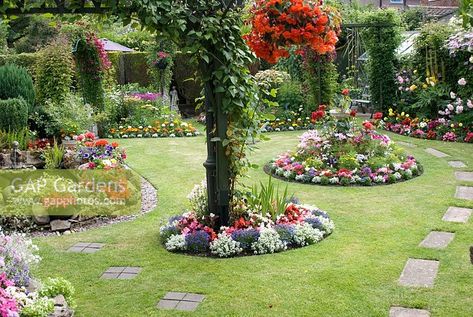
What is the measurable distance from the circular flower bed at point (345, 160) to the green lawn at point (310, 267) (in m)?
0.52

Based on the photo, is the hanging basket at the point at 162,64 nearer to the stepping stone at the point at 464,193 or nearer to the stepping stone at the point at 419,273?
the stepping stone at the point at 464,193

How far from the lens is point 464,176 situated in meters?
8.11

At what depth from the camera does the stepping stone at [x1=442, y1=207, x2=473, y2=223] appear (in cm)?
615

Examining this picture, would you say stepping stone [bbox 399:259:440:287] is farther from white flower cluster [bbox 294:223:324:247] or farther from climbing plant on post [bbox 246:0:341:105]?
climbing plant on post [bbox 246:0:341:105]

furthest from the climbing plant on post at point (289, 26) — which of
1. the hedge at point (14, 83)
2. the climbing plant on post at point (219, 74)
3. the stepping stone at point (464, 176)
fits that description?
the hedge at point (14, 83)

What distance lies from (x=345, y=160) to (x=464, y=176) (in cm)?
167

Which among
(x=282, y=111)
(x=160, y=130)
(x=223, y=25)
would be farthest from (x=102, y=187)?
(x=282, y=111)

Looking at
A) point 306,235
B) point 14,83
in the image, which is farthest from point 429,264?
point 14,83

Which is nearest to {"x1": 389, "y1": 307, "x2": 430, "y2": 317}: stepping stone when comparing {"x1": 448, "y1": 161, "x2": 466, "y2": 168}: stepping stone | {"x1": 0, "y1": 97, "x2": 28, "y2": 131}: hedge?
{"x1": 448, "y1": 161, "x2": 466, "y2": 168}: stepping stone

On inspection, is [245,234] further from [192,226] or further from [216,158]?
[216,158]

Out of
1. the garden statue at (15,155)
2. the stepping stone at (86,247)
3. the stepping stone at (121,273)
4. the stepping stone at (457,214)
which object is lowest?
the stepping stone at (121,273)

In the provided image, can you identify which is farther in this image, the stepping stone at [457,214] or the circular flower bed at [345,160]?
the circular flower bed at [345,160]

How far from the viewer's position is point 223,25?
5.07 meters

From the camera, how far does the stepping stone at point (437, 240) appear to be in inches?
211
